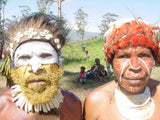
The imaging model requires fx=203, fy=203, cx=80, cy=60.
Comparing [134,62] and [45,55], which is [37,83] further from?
[134,62]

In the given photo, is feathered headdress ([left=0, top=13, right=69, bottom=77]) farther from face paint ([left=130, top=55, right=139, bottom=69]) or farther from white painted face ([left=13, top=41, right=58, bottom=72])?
face paint ([left=130, top=55, right=139, bottom=69])

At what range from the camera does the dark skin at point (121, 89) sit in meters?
2.29

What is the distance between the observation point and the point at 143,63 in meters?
2.30

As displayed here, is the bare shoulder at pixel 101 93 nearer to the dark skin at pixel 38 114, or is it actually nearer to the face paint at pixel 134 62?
the dark skin at pixel 38 114

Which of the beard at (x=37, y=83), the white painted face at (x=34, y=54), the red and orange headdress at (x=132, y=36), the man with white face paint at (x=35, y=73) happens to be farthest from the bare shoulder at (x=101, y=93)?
the white painted face at (x=34, y=54)

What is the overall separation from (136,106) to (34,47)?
1.39 m

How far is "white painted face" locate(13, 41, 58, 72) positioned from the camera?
2.14 metres

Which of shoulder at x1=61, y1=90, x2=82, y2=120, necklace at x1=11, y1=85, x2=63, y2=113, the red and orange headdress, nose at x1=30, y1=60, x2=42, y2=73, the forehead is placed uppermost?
the red and orange headdress

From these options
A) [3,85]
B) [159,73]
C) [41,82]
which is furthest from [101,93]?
[159,73]

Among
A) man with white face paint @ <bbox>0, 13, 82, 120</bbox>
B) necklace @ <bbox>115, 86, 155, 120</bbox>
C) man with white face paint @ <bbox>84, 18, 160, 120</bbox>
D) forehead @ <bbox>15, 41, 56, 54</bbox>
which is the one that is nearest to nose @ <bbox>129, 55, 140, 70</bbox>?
man with white face paint @ <bbox>84, 18, 160, 120</bbox>

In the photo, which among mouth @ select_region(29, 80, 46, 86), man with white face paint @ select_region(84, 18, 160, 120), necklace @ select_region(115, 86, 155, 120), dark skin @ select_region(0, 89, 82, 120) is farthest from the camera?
necklace @ select_region(115, 86, 155, 120)

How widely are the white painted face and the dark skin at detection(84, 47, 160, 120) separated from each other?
79 centimetres

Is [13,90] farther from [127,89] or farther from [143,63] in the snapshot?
[143,63]

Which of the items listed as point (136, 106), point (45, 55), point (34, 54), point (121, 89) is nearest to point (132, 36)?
point (121, 89)
